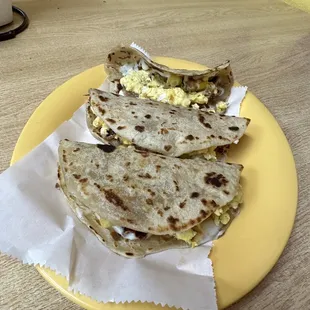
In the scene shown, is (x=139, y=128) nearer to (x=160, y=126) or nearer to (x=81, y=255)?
(x=160, y=126)

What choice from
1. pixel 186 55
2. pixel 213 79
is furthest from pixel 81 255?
pixel 186 55

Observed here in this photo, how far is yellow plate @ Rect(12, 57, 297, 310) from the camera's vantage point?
1032mm

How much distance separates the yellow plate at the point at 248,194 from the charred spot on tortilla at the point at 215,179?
0.10 metres

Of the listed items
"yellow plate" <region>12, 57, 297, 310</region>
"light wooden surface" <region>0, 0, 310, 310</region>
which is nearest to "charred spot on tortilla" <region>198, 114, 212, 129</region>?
"yellow plate" <region>12, 57, 297, 310</region>

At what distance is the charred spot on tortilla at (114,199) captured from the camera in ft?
3.67

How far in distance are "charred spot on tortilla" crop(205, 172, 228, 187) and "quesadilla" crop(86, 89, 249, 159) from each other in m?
0.13

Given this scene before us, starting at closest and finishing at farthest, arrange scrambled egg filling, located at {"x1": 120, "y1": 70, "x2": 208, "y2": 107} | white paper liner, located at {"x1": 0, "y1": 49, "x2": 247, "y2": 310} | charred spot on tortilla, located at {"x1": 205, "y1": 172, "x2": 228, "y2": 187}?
white paper liner, located at {"x1": 0, "y1": 49, "x2": 247, "y2": 310}, charred spot on tortilla, located at {"x1": 205, "y1": 172, "x2": 228, "y2": 187}, scrambled egg filling, located at {"x1": 120, "y1": 70, "x2": 208, "y2": 107}

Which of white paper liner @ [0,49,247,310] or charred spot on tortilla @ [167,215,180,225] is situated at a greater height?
charred spot on tortilla @ [167,215,180,225]

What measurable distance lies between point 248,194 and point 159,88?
0.56 meters

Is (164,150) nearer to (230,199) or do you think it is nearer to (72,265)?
(230,199)

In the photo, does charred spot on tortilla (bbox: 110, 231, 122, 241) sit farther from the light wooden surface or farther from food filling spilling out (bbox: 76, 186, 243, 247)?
the light wooden surface

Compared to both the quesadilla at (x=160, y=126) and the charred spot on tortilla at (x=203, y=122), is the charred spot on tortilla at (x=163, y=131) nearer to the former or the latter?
the quesadilla at (x=160, y=126)

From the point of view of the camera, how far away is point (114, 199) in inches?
44.3

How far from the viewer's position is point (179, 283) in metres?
1.03
